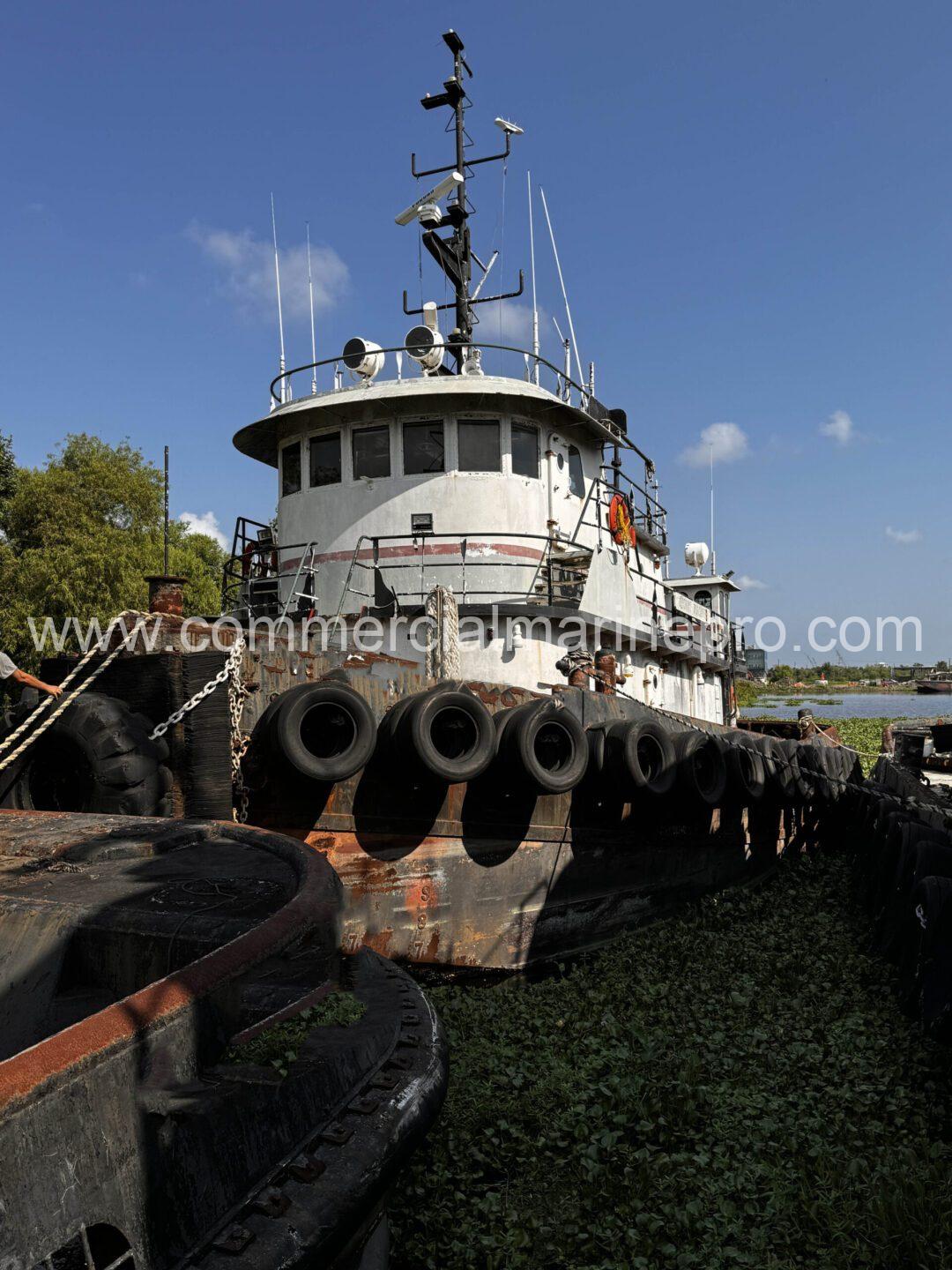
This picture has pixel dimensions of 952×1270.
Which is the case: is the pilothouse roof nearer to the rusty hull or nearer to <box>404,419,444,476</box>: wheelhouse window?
<box>404,419,444,476</box>: wheelhouse window

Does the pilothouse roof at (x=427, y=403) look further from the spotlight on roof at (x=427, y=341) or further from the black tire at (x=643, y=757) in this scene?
the black tire at (x=643, y=757)

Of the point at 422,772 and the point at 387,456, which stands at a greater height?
Answer: the point at 387,456

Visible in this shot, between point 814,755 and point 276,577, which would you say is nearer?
point 276,577

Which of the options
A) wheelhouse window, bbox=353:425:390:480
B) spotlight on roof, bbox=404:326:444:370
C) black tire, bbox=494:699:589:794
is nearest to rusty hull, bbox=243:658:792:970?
black tire, bbox=494:699:589:794

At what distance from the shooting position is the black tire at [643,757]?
7.75m

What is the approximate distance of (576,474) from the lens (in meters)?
12.6

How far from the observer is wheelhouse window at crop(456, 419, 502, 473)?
441 inches

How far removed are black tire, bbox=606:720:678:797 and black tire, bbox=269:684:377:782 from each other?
2.47 metres

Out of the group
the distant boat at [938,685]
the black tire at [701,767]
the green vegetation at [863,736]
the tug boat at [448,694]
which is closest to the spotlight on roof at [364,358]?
the tug boat at [448,694]

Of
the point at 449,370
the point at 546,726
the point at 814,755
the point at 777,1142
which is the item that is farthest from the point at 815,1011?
the point at 449,370

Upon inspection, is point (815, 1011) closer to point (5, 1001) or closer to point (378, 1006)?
point (378, 1006)

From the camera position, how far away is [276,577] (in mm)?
11406

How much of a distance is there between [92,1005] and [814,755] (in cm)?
1167

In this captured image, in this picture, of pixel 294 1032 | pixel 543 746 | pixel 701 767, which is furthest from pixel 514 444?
pixel 294 1032
